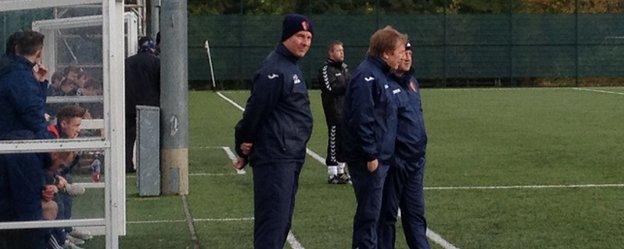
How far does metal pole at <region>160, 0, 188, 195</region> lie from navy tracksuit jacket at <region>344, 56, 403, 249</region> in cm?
614

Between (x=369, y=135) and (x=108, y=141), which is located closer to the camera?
(x=108, y=141)

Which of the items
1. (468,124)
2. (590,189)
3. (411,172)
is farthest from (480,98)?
(411,172)

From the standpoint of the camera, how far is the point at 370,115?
1024 cm

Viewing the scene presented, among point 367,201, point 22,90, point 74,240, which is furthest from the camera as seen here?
point 74,240

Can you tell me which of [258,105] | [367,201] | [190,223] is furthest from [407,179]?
[190,223]

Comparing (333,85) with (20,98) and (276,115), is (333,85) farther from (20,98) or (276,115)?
(20,98)

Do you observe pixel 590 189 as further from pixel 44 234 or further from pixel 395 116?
pixel 44 234

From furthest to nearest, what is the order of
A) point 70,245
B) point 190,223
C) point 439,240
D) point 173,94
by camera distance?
point 173,94 → point 190,223 → point 439,240 → point 70,245

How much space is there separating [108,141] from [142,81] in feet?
32.8

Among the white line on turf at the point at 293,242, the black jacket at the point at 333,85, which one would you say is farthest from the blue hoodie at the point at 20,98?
the black jacket at the point at 333,85

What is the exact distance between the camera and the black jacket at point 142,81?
1966 cm

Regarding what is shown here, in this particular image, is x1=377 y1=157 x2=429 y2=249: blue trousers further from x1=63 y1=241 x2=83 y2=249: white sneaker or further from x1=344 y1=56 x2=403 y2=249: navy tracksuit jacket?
x1=63 y1=241 x2=83 y2=249: white sneaker

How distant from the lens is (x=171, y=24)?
1634cm

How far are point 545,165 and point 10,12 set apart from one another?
1113 cm
